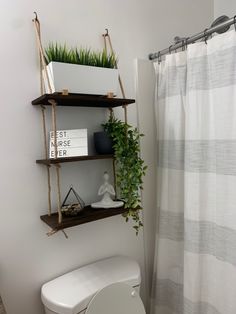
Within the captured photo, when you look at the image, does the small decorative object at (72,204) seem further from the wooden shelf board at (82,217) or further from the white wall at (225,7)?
the white wall at (225,7)

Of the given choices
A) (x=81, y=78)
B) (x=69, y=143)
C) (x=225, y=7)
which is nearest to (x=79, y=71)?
(x=81, y=78)

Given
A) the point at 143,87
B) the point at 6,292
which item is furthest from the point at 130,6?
the point at 6,292

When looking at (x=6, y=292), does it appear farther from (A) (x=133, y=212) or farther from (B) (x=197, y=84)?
A: (B) (x=197, y=84)

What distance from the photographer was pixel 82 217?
1086mm

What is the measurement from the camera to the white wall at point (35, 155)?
106cm

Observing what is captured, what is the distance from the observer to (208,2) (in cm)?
175

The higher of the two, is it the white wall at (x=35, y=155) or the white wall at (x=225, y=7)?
the white wall at (x=225, y=7)

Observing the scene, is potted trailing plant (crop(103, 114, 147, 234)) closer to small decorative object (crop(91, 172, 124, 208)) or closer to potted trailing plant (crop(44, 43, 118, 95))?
small decorative object (crop(91, 172, 124, 208))

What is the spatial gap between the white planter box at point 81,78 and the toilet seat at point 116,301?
33.2 inches

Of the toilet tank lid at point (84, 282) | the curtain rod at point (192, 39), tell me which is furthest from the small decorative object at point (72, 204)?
the curtain rod at point (192, 39)

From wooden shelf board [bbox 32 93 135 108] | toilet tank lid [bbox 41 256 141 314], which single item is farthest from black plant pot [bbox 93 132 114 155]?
toilet tank lid [bbox 41 256 141 314]

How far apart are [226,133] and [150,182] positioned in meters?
0.56

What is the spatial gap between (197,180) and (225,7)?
1265mm

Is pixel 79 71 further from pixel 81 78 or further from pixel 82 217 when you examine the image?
pixel 82 217
